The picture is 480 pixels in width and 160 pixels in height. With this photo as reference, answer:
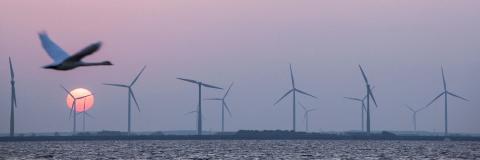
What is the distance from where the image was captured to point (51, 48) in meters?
44.6

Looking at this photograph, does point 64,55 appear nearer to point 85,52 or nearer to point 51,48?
point 51,48

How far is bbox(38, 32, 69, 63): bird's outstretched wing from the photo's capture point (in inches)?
1719

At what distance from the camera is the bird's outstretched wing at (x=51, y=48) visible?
43.7 meters

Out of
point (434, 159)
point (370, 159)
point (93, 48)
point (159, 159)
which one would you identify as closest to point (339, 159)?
point (370, 159)

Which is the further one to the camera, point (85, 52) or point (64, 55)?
point (64, 55)

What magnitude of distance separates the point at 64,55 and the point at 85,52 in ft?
20.5

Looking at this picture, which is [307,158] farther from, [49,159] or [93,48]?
[93,48]

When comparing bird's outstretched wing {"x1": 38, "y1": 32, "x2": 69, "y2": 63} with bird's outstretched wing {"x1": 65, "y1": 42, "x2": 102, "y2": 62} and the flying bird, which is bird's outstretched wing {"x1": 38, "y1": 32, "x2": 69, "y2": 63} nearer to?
the flying bird

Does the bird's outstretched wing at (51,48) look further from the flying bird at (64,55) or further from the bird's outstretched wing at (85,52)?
the bird's outstretched wing at (85,52)

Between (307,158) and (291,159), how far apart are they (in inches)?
198

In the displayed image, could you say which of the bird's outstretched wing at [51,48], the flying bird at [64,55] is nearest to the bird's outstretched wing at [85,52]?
the flying bird at [64,55]

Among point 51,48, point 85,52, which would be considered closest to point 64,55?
point 51,48

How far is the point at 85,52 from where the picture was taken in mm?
37312

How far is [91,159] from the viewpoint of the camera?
116 m
